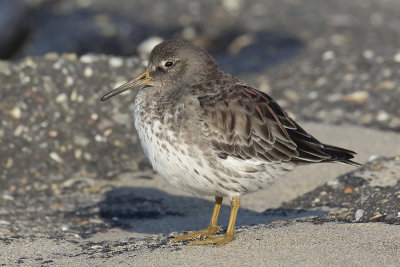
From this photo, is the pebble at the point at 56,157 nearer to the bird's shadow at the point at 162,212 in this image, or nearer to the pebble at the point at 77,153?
the pebble at the point at 77,153

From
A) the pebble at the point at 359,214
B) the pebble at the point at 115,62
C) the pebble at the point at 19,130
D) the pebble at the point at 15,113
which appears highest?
the pebble at the point at 115,62

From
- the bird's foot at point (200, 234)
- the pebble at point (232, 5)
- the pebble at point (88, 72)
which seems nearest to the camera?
the bird's foot at point (200, 234)

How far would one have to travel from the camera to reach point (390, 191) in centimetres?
767

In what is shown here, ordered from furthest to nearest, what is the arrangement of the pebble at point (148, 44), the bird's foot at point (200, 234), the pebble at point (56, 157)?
1. the pebble at point (148, 44)
2. the pebble at point (56, 157)
3. the bird's foot at point (200, 234)

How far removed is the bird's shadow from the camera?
8281 millimetres

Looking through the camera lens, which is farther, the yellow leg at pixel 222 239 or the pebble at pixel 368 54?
the pebble at pixel 368 54

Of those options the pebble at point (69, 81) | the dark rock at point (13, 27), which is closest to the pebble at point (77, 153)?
the pebble at point (69, 81)

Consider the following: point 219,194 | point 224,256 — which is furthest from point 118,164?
point 224,256

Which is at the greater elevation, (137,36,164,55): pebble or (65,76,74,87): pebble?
(137,36,164,55): pebble

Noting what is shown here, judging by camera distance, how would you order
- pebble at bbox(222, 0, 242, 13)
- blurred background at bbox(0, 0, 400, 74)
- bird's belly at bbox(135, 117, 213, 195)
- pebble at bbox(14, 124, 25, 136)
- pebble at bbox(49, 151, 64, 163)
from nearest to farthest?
bird's belly at bbox(135, 117, 213, 195) < pebble at bbox(49, 151, 64, 163) < pebble at bbox(14, 124, 25, 136) < blurred background at bbox(0, 0, 400, 74) < pebble at bbox(222, 0, 242, 13)

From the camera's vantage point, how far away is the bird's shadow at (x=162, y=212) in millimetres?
8281

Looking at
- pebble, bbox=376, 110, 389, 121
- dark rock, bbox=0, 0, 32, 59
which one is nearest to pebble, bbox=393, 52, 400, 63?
pebble, bbox=376, 110, 389, 121

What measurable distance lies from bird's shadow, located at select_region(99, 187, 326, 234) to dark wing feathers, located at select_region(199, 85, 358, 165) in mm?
1175

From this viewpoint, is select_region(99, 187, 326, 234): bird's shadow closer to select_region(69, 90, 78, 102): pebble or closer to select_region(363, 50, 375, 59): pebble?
select_region(69, 90, 78, 102): pebble
